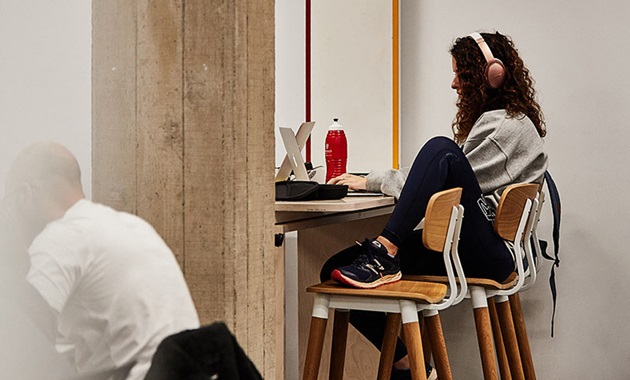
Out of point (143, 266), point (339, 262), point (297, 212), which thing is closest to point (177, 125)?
point (143, 266)

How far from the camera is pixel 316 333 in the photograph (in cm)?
211

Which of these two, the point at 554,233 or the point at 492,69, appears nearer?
the point at 492,69

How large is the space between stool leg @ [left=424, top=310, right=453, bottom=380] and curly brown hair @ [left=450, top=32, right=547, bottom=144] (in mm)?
830

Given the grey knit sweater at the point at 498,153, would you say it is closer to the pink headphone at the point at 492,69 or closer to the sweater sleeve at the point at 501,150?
the sweater sleeve at the point at 501,150

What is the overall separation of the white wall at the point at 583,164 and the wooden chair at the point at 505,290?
639 mm

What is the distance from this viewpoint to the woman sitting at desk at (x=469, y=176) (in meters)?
2.29

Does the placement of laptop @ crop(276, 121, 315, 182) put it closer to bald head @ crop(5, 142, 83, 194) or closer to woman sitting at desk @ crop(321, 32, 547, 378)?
woman sitting at desk @ crop(321, 32, 547, 378)

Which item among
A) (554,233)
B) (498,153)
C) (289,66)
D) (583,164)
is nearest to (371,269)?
(498,153)

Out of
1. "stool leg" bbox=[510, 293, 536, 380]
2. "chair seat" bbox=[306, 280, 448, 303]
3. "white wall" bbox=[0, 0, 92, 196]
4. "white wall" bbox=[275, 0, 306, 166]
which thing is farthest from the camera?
"white wall" bbox=[275, 0, 306, 166]

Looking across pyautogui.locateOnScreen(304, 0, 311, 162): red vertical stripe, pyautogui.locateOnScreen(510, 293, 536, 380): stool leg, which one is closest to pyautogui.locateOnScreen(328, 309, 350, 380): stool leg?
pyautogui.locateOnScreen(510, 293, 536, 380): stool leg

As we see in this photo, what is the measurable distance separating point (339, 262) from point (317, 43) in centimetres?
106

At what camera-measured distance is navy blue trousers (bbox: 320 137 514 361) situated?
90.9 inches

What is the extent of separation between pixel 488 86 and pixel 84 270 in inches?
86.7

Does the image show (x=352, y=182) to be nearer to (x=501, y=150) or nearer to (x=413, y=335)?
(x=501, y=150)
